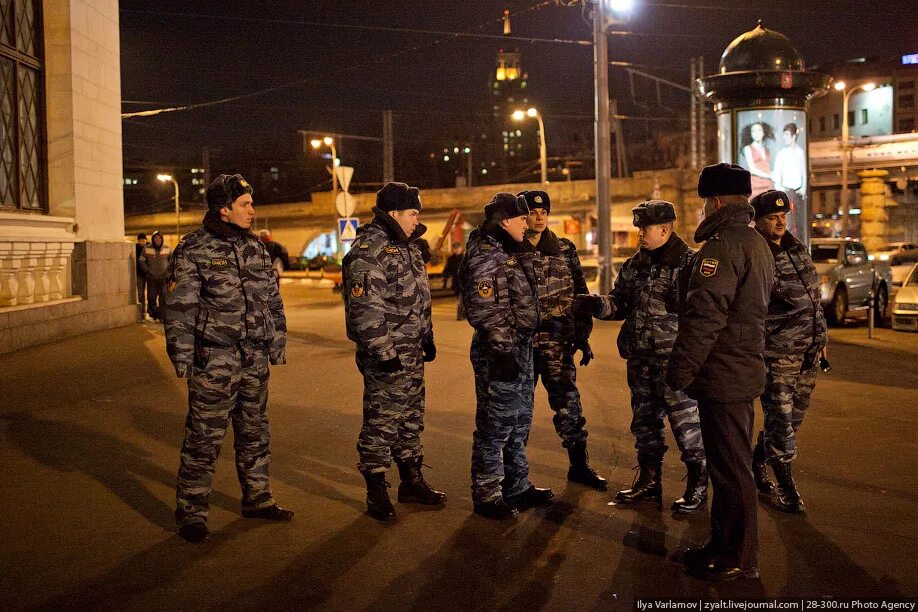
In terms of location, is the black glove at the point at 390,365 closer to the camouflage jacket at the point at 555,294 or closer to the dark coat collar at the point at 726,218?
the camouflage jacket at the point at 555,294

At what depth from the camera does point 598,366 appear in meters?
12.3

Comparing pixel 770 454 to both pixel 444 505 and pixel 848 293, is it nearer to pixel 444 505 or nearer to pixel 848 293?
pixel 444 505

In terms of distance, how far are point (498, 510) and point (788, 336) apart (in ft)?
6.98

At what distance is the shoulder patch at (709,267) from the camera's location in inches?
173

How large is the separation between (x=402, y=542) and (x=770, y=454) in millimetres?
2373

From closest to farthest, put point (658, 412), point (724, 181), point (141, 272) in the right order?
point (724, 181)
point (658, 412)
point (141, 272)

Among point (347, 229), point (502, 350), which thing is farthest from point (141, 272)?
point (502, 350)

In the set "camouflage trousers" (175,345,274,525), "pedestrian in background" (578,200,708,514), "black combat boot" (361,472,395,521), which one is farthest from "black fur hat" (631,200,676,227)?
"camouflage trousers" (175,345,274,525)

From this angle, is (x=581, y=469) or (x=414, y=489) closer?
(x=414, y=489)

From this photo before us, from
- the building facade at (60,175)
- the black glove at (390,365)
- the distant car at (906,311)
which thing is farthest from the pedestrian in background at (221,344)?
the distant car at (906,311)

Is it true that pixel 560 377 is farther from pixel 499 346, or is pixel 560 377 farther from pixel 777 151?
pixel 777 151

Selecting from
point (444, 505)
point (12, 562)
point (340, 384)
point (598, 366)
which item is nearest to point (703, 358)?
point (444, 505)

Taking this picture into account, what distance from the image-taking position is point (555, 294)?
6.21m

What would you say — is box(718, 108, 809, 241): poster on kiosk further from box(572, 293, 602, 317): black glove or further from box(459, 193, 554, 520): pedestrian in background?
box(459, 193, 554, 520): pedestrian in background
